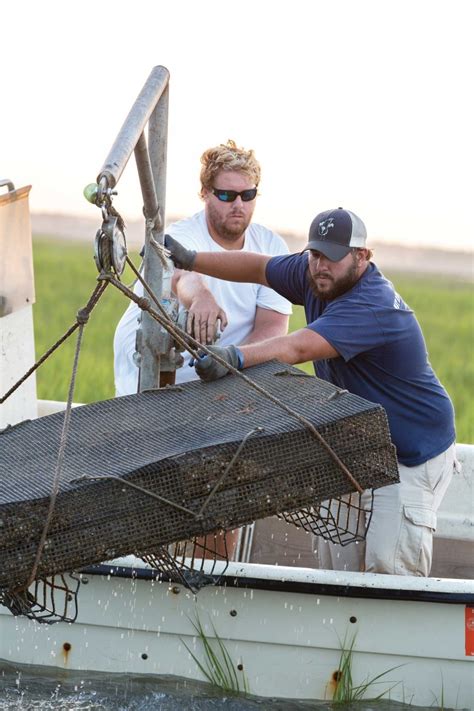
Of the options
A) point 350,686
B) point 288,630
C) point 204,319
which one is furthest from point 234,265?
point 350,686

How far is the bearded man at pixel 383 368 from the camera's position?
164 inches

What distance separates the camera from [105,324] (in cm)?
1444

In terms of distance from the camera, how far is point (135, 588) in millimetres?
4391

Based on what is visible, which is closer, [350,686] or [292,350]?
[292,350]

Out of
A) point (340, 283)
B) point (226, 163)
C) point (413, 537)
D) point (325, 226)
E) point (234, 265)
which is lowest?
point (413, 537)

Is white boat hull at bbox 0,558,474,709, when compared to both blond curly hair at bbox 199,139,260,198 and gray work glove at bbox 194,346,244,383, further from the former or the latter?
blond curly hair at bbox 199,139,260,198

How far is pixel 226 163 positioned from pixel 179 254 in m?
0.69

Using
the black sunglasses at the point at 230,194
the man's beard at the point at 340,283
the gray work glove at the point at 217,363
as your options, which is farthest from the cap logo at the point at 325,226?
the black sunglasses at the point at 230,194

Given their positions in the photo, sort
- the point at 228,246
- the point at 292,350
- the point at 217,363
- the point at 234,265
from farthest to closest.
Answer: the point at 228,246, the point at 234,265, the point at 292,350, the point at 217,363

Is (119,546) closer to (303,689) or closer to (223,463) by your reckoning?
(223,463)

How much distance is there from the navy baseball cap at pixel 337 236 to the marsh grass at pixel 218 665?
56.2 inches

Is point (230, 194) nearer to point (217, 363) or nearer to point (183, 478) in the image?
point (217, 363)


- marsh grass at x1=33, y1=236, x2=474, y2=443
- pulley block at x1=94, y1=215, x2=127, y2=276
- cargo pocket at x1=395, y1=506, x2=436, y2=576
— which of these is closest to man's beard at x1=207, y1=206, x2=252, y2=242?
cargo pocket at x1=395, y1=506, x2=436, y2=576

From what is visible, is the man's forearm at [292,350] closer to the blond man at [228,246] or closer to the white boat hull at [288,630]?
the white boat hull at [288,630]
